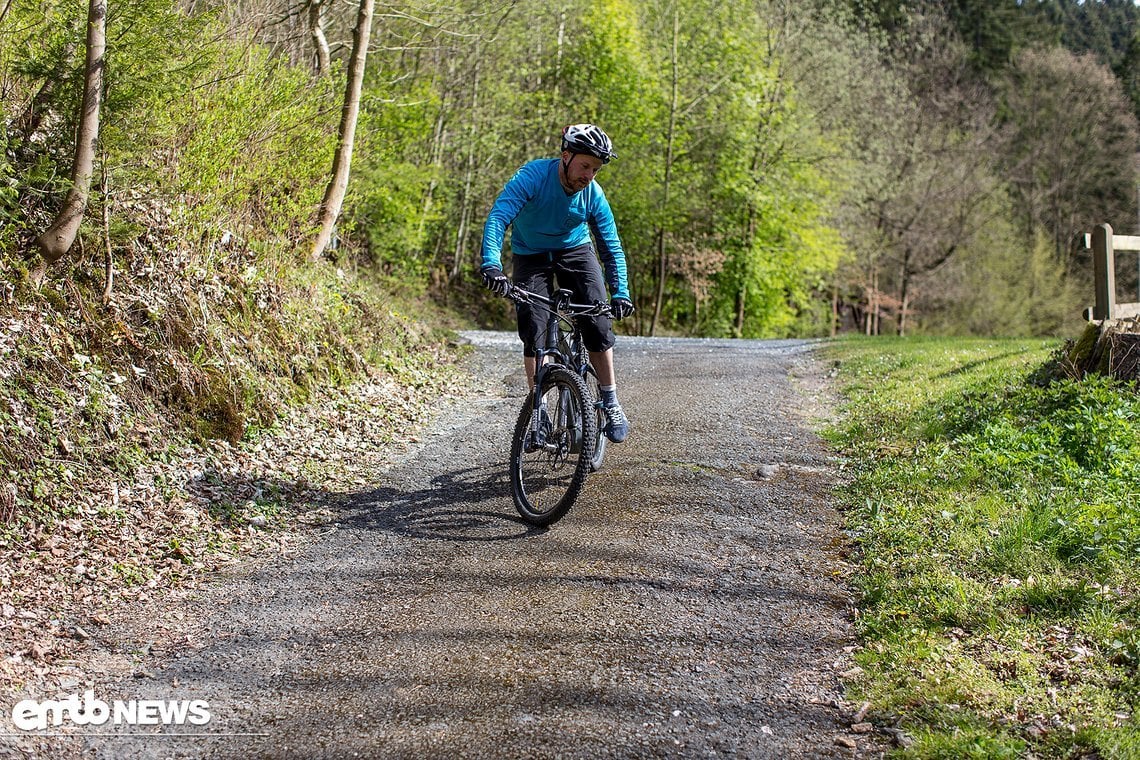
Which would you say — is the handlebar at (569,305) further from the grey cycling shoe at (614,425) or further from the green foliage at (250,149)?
the green foliage at (250,149)

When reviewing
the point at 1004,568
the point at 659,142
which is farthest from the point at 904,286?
the point at 1004,568

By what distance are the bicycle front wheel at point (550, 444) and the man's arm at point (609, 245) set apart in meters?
0.71

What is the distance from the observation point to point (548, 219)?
6.30 meters

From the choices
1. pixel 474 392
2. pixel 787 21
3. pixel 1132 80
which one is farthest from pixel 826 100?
pixel 474 392

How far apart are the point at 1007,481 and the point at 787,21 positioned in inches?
1138

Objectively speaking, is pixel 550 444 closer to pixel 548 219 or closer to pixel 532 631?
pixel 548 219

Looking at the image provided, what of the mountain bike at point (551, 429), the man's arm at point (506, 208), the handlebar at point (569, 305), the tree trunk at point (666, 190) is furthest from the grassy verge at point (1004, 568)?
the tree trunk at point (666, 190)

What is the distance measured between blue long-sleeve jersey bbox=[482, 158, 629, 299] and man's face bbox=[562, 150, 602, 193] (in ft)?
0.30

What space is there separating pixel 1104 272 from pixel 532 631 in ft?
23.6

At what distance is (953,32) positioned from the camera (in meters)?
45.5

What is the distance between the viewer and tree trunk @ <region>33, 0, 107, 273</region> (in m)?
6.37

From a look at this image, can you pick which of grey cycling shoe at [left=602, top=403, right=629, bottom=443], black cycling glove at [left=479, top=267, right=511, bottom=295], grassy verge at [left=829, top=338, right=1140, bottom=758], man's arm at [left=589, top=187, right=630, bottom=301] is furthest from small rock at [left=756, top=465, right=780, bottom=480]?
black cycling glove at [left=479, top=267, right=511, bottom=295]

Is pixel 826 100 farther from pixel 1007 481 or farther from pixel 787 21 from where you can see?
pixel 1007 481

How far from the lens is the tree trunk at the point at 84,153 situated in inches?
251
